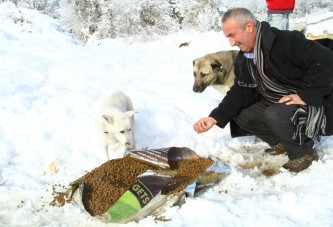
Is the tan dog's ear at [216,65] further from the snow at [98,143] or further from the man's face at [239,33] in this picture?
the man's face at [239,33]

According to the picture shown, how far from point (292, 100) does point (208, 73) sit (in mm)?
2703

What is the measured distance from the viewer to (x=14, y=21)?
529 inches

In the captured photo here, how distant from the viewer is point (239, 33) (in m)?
3.54

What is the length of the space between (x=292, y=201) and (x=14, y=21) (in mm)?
12759

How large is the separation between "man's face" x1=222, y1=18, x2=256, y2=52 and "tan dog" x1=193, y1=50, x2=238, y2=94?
2553 mm

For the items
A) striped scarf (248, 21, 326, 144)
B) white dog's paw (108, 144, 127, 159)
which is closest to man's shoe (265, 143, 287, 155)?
striped scarf (248, 21, 326, 144)

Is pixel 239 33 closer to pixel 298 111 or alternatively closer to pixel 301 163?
pixel 298 111

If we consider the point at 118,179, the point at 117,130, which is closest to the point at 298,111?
the point at 118,179

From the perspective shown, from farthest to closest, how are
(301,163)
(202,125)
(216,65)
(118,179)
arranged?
(216,65) < (202,125) < (301,163) < (118,179)

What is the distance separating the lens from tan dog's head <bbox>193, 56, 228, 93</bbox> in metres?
6.19

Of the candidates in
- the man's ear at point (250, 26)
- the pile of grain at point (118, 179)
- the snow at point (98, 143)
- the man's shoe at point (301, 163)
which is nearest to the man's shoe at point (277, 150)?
the snow at point (98, 143)

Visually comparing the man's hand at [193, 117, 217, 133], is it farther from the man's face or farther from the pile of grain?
the man's face

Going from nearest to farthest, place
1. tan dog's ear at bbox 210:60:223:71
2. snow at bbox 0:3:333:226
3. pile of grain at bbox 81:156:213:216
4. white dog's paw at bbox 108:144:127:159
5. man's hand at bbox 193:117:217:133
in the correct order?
snow at bbox 0:3:333:226 < pile of grain at bbox 81:156:213:216 < man's hand at bbox 193:117:217:133 < white dog's paw at bbox 108:144:127:159 < tan dog's ear at bbox 210:60:223:71

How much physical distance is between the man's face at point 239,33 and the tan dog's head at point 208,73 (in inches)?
100
